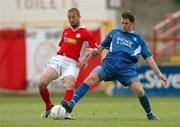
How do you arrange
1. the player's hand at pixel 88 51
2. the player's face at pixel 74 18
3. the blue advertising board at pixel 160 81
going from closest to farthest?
the player's face at pixel 74 18
the player's hand at pixel 88 51
the blue advertising board at pixel 160 81

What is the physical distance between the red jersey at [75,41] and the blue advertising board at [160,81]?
448 inches

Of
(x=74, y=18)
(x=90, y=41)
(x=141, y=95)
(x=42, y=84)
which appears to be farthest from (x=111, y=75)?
(x=42, y=84)

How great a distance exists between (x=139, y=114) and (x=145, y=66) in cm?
1040

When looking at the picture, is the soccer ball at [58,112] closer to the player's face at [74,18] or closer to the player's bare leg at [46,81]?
the player's bare leg at [46,81]

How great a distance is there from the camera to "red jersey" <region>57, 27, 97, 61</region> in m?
16.9

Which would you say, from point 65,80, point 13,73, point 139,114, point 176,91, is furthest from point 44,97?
point 13,73

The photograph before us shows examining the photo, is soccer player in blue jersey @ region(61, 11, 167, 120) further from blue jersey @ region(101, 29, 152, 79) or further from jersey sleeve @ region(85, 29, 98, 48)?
jersey sleeve @ region(85, 29, 98, 48)

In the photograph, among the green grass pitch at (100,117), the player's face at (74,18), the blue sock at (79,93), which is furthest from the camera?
the player's face at (74,18)

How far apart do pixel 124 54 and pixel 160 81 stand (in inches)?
478

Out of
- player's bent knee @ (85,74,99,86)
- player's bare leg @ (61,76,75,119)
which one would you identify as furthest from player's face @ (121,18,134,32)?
player's bare leg @ (61,76,75,119)

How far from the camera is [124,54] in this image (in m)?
16.1

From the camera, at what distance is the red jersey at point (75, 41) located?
1689 cm

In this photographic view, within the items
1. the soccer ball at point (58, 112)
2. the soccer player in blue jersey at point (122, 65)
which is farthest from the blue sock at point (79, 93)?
the soccer ball at point (58, 112)

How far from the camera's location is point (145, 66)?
1116 inches
